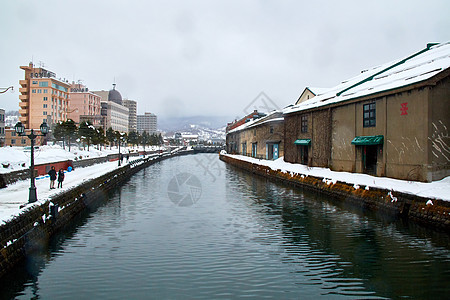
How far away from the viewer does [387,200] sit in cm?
2008

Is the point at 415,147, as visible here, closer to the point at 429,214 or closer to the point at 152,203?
the point at 429,214

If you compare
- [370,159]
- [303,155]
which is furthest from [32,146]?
[303,155]

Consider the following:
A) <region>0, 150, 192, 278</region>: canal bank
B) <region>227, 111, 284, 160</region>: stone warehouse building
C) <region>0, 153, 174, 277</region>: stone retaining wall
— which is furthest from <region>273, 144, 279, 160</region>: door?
<region>0, 150, 192, 278</region>: canal bank

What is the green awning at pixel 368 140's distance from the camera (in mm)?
25616

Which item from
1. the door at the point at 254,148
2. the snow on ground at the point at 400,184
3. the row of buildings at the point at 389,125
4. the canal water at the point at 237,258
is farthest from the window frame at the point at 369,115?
the door at the point at 254,148

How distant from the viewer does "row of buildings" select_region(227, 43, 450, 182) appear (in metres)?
21.3

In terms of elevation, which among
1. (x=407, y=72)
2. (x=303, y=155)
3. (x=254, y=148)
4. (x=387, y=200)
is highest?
(x=407, y=72)

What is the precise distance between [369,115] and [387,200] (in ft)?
31.0

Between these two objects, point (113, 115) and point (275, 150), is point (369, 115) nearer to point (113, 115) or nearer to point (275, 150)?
point (275, 150)

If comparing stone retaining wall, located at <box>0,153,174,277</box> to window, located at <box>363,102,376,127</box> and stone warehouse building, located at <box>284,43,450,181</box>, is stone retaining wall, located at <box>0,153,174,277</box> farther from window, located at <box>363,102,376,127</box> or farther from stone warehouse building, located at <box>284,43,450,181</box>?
window, located at <box>363,102,376,127</box>

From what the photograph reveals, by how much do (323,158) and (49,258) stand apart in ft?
90.0

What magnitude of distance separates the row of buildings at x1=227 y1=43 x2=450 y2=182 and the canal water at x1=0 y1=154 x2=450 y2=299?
215 inches

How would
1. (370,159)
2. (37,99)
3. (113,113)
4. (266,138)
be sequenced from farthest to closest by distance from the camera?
1. (113,113)
2. (37,99)
3. (266,138)
4. (370,159)

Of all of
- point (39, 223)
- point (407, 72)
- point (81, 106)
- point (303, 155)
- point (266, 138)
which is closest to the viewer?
point (39, 223)
